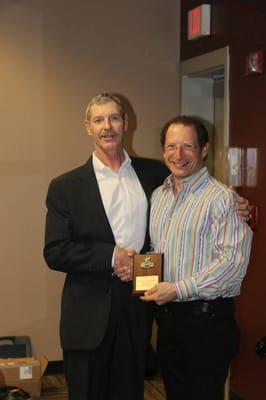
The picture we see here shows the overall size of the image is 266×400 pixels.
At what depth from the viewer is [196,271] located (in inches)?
78.8

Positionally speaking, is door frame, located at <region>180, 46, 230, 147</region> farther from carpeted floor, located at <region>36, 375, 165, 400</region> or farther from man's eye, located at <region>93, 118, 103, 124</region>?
carpeted floor, located at <region>36, 375, 165, 400</region>

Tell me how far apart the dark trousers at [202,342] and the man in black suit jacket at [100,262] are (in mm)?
237

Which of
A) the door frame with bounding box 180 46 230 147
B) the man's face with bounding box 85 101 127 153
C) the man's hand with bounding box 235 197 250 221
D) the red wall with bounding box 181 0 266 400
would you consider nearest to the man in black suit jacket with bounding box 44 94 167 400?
the man's face with bounding box 85 101 127 153

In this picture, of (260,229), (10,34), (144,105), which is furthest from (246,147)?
(10,34)

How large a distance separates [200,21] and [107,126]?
176 cm

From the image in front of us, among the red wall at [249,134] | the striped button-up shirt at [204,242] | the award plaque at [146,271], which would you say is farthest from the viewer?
the red wall at [249,134]

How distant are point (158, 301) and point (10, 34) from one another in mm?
2456

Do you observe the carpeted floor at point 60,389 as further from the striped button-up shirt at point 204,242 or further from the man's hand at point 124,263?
the striped button-up shirt at point 204,242

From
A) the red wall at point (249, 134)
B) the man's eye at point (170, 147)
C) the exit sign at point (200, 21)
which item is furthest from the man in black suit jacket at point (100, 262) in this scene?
the exit sign at point (200, 21)

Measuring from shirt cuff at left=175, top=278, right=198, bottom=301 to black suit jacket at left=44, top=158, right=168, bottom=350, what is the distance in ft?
1.04

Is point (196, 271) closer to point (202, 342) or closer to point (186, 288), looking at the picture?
point (186, 288)

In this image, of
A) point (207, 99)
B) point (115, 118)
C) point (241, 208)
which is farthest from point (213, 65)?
point (241, 208)

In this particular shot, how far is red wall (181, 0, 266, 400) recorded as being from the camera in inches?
125

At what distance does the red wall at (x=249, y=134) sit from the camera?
10.4ft
